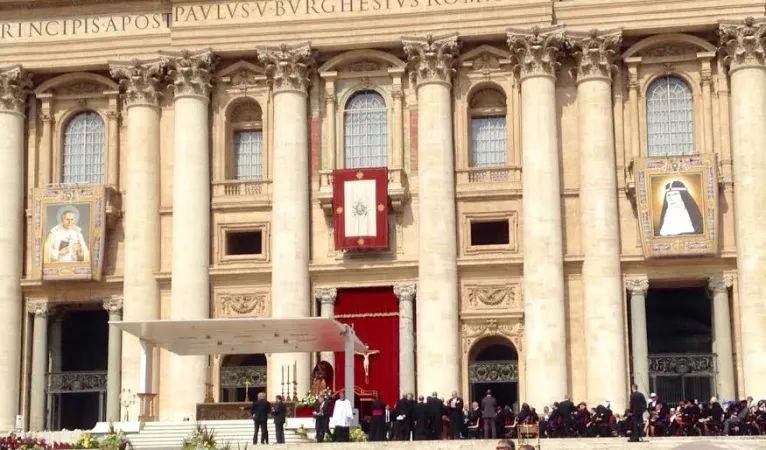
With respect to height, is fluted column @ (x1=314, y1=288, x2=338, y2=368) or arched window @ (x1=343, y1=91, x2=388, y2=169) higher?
arched window @ (x1=343, y1=91, x2=388, y2=169)

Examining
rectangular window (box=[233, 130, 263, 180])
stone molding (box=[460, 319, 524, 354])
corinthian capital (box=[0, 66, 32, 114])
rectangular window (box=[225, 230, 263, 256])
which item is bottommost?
stone molding (box=[460, 319, 524, 354])

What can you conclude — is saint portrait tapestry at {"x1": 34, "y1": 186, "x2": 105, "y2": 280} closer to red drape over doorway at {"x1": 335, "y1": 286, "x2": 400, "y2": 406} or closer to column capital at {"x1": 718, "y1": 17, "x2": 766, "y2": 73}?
red drape over doorway at {"x1": 335, "y1": 286, "x2": 400, "y2": 406}

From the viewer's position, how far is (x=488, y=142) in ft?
141

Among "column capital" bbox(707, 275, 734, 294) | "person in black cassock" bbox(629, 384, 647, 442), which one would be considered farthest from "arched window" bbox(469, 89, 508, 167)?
"person in black cassock" bbox(629, 384, 647, 442)

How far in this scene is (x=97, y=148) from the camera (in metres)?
44.9

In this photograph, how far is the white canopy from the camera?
34125 mm

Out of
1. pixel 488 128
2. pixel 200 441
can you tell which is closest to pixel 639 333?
pixel 488 128

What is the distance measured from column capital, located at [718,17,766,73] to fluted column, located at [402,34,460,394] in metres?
7.74

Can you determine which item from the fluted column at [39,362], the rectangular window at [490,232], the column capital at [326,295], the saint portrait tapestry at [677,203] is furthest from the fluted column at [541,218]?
the fluted column at [39,362]

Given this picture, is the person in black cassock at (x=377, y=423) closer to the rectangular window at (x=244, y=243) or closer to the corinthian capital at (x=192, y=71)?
the rectangular window at (x=244, y=243)

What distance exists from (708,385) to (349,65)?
14.1 m

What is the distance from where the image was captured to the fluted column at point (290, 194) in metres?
41.5

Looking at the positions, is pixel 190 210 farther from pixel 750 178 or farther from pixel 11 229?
pixel 750 178

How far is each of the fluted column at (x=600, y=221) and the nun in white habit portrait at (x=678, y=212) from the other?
137 cm
